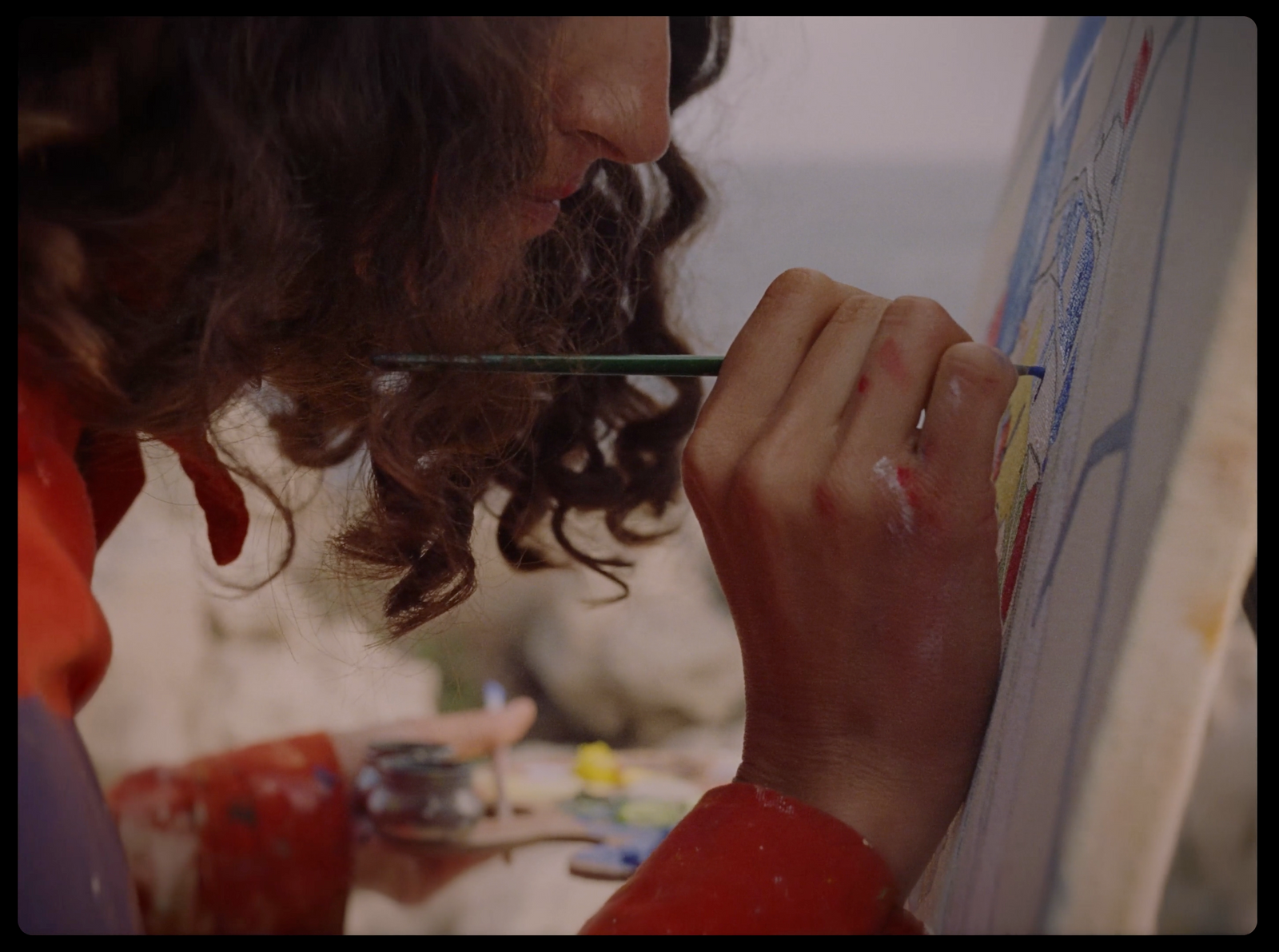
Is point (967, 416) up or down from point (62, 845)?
up

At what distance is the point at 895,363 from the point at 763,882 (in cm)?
26

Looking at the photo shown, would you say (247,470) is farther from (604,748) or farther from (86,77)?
(604,748)

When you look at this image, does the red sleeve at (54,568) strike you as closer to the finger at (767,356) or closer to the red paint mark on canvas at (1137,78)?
the finger at (767,356)

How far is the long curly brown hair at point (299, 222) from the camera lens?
1.74 ft

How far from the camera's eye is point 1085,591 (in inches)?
18.6

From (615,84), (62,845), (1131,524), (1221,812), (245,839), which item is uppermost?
(615,84)

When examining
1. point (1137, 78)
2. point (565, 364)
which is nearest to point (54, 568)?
point (565, 364)

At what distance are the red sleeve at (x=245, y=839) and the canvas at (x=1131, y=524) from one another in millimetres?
476

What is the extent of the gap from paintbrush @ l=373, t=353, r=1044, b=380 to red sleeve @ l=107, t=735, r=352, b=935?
1.20 ft

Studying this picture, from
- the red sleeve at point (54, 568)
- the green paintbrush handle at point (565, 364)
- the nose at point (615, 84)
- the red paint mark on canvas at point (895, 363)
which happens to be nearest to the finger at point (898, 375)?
the red paint mark on canvas at point (895, 363)

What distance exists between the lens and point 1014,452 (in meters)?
0.64

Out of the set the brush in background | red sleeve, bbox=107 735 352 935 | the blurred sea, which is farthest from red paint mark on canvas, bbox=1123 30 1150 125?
red sleeve, bbox=107 735 352 935

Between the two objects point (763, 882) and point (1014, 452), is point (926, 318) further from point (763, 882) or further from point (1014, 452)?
point (763, 882)

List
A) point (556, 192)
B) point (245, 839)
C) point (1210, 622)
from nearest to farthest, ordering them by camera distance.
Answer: point (1210, 622)
point (556, 192)
point (245, 839)
